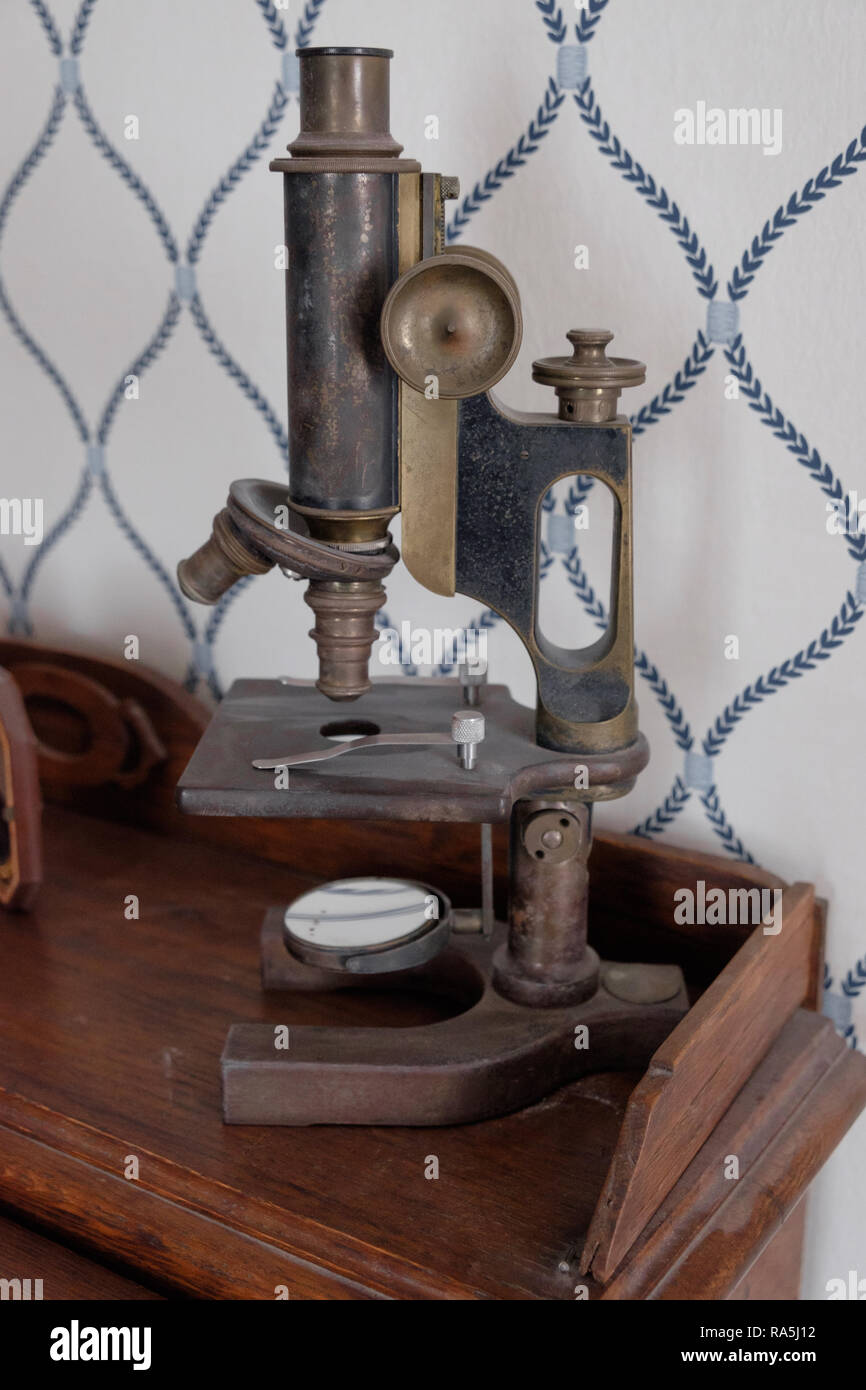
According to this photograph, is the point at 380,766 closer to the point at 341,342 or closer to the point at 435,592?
the point at 435,592

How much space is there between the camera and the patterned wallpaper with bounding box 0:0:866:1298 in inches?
38.7

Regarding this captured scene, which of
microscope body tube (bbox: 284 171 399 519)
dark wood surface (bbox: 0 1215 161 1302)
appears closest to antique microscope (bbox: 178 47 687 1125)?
microscope body tube (bbox: 284 171 399 519)

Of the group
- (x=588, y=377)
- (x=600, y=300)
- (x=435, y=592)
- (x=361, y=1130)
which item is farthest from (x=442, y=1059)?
(x=600, y=300)

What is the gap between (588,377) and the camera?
867 millimetres

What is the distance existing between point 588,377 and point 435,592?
0.17 m

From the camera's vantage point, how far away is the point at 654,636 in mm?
1111

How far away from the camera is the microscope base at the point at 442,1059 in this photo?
92 centimetres

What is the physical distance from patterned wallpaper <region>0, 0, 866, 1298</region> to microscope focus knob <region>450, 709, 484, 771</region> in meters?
0.25

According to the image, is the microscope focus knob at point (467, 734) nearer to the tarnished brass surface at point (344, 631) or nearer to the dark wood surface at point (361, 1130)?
the tarnished brass surface at point (344, 631)

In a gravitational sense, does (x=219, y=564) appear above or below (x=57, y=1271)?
above

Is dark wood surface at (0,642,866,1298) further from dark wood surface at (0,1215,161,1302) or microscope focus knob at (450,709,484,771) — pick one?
microscope focus knob at (450,709,484,771)

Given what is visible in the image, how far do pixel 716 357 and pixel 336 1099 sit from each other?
583 mm

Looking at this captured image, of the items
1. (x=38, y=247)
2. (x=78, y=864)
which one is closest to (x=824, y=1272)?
(x=78, y=864)
